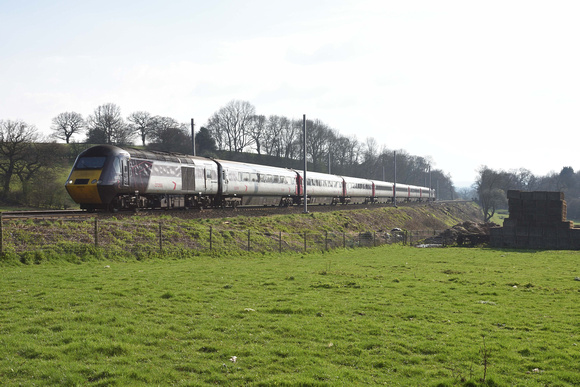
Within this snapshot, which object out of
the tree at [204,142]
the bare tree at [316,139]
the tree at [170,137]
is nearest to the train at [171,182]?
the tree at [170,137]

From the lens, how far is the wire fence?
17844 millimetres

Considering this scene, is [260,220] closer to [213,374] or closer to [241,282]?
[241,282]

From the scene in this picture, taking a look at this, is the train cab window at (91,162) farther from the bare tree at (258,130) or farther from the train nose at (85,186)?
the bare tree at (258,130)

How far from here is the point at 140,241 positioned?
69.8 ft

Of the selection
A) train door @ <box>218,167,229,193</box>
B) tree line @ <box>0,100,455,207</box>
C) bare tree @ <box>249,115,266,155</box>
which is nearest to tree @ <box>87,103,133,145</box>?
tree line @ <box>0,100,455,207</box>

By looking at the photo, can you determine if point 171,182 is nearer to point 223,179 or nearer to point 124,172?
point 124,172

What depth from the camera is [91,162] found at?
24.8m

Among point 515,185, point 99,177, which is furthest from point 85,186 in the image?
point 515,185

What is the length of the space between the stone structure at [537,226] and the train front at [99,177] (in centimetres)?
3113

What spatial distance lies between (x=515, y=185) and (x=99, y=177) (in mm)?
136583

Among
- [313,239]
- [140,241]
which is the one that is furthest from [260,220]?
[140,241]

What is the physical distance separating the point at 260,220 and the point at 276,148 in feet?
276

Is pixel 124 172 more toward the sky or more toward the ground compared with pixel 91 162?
more toward the ground

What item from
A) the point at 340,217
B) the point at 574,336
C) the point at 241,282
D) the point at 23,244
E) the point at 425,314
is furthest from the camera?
the point at 340,217
